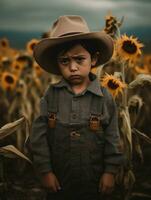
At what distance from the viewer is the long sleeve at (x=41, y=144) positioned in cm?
220

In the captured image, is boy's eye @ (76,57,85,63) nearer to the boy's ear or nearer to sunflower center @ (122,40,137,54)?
the boy's ear

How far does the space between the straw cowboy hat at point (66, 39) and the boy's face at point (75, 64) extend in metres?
0.06

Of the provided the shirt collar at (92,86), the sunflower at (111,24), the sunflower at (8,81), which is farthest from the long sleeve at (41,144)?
the sunflower at (8,81)

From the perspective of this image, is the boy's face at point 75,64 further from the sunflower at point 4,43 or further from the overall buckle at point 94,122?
the sunflower at point 4,43

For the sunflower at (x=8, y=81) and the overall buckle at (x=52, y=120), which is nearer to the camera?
the overall buckle at (x=52, y=120)

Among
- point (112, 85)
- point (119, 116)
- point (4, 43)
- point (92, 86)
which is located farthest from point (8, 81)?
point (92, 86)

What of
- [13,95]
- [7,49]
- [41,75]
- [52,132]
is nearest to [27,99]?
[13,95]

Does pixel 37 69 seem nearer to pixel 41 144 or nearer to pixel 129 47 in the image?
pixel 129 47

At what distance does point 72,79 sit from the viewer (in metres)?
2.17

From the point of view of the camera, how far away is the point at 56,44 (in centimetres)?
222

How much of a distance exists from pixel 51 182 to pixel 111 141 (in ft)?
1.06

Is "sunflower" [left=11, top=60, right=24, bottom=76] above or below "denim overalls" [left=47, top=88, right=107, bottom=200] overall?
above

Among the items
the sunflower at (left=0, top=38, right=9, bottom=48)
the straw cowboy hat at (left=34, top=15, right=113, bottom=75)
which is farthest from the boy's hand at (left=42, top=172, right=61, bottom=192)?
the sunflower at (left=0, top=38, right=9, bottom=48)

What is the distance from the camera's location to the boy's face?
7.07ft
